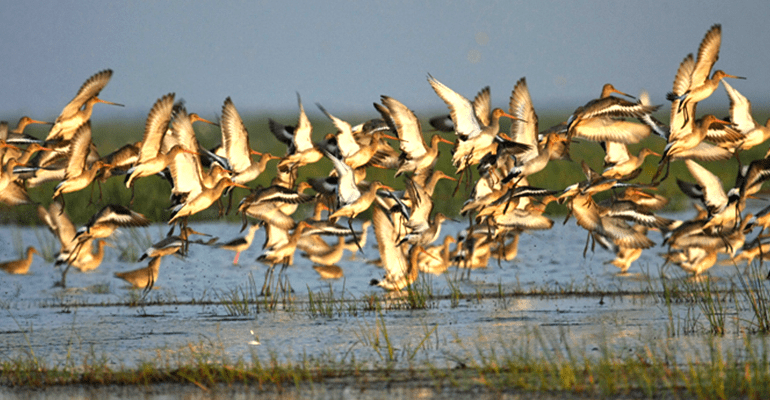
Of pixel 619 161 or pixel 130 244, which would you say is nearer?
pixel 619 161

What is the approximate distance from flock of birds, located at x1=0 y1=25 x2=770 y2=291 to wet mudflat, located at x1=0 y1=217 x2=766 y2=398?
938 mm

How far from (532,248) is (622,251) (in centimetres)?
475

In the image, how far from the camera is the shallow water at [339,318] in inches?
399

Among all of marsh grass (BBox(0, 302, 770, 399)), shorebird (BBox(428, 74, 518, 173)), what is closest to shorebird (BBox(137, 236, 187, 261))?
shorebird (BBox(428, 74, 518, 173))

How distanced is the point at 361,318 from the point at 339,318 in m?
0.30

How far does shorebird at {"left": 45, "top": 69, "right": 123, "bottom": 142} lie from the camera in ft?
46.7

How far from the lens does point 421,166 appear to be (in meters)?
14.2

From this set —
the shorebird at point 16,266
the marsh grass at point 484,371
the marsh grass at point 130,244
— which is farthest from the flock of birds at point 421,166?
the marsh grass at point 130,244

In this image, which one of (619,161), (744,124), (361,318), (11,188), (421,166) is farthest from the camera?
(11,188)

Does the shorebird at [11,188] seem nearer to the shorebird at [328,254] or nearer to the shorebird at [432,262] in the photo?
the shorebird at [328,254]

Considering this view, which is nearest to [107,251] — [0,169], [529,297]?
[0,169]

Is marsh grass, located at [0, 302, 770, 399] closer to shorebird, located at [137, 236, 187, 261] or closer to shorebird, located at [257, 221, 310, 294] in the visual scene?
shorebird, located at [137, 236, 187, 261]

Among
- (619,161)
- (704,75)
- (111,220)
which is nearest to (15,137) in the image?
(111,220)

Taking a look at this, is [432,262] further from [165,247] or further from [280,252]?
[165,247]
